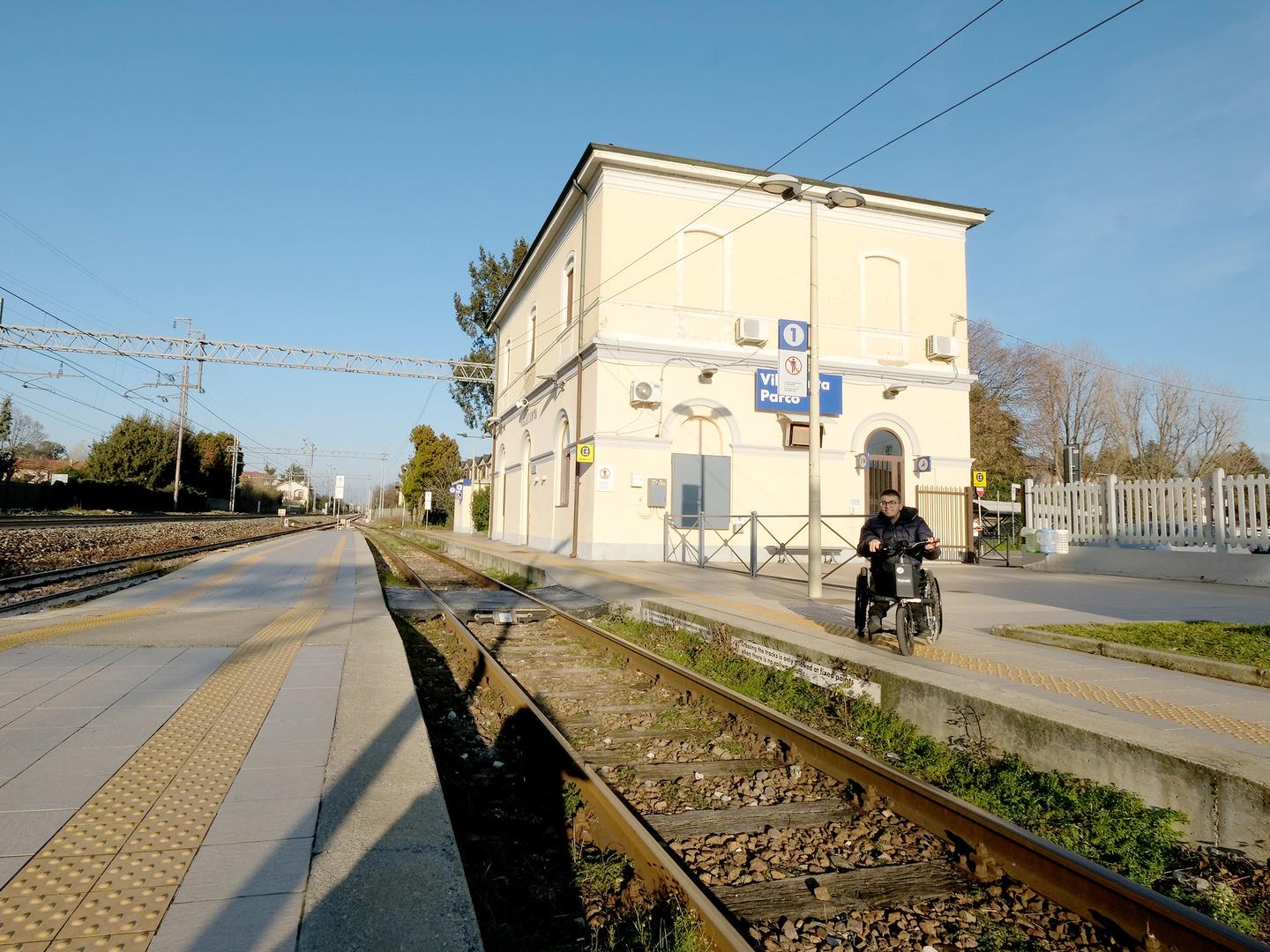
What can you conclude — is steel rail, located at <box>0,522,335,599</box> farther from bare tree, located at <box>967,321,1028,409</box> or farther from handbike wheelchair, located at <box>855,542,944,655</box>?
bare tree, located at <box>967,321,1028,409</box>

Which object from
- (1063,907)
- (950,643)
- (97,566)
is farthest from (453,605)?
(1063,907)

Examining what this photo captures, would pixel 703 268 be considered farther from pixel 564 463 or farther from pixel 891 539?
pixel 891 539

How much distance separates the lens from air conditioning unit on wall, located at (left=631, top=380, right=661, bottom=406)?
18984 mm

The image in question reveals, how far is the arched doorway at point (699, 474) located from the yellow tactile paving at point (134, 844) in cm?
1544

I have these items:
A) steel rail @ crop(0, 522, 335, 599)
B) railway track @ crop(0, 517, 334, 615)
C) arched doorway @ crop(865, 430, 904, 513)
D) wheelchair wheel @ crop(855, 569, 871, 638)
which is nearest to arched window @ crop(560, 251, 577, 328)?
arched doorway @ crop(865, 430, 904, 513)

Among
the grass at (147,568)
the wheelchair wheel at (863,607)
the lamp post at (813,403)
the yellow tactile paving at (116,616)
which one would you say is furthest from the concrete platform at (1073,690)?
the grass at (147,568)

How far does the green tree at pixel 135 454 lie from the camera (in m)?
56.0

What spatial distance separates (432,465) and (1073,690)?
69099 millimetres

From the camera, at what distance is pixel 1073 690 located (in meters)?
5.17

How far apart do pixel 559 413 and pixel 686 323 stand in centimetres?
532

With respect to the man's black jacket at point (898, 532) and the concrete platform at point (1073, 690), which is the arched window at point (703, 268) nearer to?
the concrete platform at point (1073, 690)

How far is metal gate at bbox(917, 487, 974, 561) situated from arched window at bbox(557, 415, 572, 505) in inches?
400

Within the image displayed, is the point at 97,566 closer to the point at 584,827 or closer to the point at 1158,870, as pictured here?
the point at 584,827

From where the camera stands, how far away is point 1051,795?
13.1 feet
